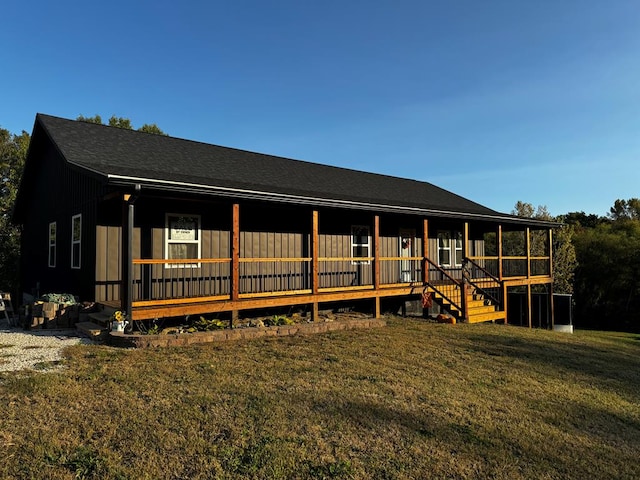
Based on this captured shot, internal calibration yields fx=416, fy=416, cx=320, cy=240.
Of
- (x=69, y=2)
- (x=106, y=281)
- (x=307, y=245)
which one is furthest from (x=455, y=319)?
(x=69, y=2)

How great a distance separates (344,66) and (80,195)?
36.7 feet

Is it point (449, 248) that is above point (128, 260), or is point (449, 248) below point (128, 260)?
above

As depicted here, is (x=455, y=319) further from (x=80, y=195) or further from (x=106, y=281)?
(x=80, y=195)

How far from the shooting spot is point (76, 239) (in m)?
11.1

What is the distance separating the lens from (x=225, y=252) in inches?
458

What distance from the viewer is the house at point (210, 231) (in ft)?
30.7

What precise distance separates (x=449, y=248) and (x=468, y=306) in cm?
510

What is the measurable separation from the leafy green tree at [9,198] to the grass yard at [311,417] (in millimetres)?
21867

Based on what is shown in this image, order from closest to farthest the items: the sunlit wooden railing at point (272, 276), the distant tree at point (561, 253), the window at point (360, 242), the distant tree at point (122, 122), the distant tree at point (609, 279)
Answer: the sunlit wooden railing at point (272, 276) < the window at point (360, 242) < the distant tree at point (561, 253) < the distant tree at point (609, 279) < the distant tree at point (122, 122)

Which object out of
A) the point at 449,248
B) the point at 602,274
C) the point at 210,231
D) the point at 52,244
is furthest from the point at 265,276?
the point at 602,274

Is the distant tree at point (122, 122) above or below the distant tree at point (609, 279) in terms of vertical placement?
above

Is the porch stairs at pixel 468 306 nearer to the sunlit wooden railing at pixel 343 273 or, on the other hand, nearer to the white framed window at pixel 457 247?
the sunlit wooden railing at pixel 343 273

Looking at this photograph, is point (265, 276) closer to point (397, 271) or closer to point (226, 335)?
point (226, 335)

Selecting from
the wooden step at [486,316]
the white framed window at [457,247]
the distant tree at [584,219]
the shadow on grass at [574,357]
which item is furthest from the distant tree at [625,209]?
the shadow on grass at [574,357]
